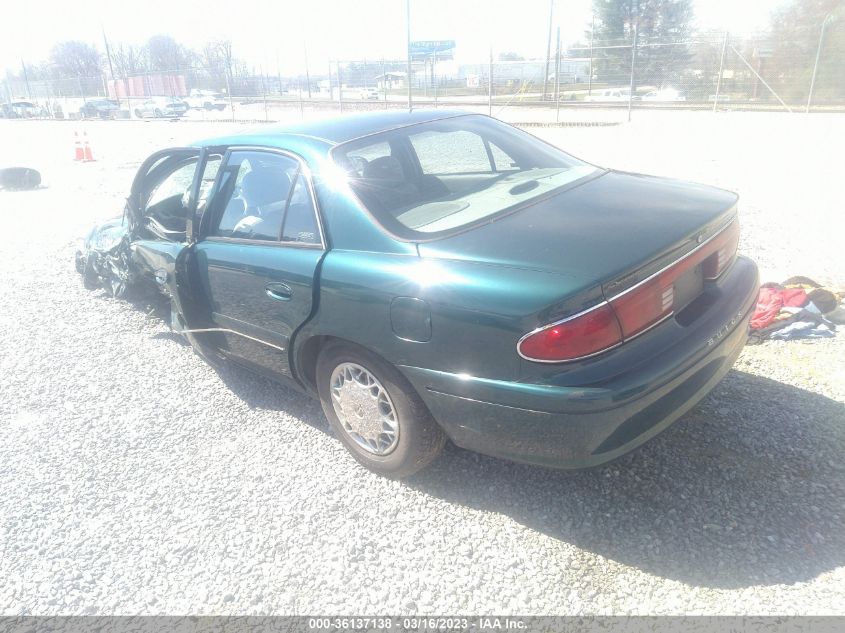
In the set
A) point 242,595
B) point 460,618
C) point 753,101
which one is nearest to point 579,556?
point 460,618

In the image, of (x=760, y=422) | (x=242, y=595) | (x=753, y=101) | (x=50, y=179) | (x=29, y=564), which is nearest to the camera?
(x=242, y=595)

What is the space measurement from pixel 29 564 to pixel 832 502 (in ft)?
11.1

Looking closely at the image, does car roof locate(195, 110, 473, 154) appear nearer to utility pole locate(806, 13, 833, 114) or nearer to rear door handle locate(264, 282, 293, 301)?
rear door handle locate(264, 282, 293, 301)

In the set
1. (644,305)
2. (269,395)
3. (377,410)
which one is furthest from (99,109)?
(644,305)

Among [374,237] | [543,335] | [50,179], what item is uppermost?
[374,237]

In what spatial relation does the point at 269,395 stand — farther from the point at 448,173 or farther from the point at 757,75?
the point at 757,75

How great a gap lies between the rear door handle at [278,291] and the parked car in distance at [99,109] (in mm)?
41433

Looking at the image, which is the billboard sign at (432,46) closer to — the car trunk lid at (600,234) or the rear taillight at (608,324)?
the car trunk lid at (600,234)

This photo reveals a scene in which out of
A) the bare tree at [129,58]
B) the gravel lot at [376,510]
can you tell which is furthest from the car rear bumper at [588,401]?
the bare tree at [129,58]

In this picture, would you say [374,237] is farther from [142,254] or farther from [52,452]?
[142,254]

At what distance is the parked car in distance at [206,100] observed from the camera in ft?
119

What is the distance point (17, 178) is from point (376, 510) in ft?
46.2

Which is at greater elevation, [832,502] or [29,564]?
[832,502]

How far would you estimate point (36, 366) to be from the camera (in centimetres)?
464
